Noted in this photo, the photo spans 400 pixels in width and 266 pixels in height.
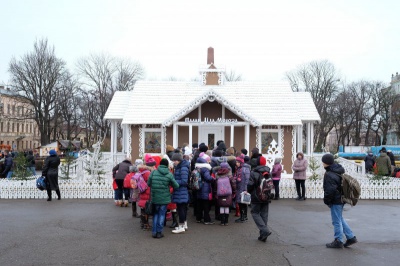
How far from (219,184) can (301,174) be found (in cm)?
547

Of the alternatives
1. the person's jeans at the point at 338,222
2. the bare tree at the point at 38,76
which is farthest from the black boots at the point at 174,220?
the bare tree at the point at 38,76

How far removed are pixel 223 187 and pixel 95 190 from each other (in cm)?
675

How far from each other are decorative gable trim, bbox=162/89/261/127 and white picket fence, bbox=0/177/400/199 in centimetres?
712

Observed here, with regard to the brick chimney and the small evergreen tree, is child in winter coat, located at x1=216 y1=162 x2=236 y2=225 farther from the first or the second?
the brick chimney

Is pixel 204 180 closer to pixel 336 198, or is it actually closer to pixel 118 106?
pixel 336 198

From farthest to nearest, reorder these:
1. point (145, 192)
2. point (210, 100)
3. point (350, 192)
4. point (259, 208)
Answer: point (210, 100)
point (145, 192)
point (259, 208)
point (350, 192)

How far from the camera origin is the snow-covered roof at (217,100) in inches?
888

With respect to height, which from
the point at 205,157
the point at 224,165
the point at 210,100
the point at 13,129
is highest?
the point at 13,129

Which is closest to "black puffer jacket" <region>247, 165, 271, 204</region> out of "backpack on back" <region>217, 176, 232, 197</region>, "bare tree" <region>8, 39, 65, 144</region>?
"backpack on back" <region>217, 176, 232, 197</region>

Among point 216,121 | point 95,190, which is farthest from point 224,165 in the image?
point 216,121

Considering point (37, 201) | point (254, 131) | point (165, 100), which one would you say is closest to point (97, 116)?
point (165, 100)

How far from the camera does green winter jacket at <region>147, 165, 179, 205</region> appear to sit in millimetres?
9062

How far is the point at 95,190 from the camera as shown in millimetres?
15523

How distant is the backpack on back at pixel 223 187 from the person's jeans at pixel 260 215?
1541 millimetres
